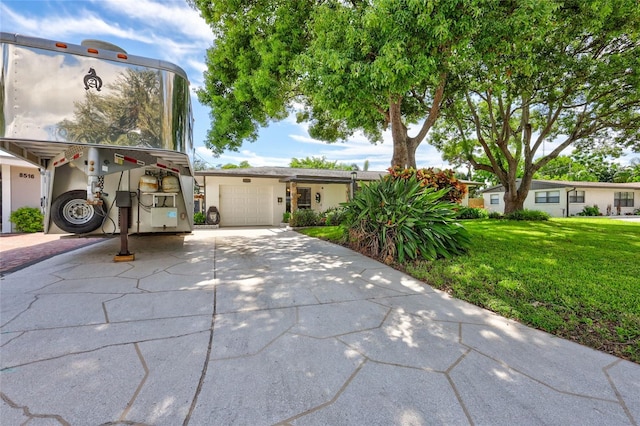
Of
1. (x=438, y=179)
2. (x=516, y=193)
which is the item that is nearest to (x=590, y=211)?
(x=516, y=193)

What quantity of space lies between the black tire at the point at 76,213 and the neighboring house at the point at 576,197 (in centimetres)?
2812

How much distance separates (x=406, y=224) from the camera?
5.32 meters

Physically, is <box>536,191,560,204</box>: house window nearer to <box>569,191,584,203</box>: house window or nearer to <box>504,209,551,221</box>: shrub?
<box>569,191,584,203</box>: house window

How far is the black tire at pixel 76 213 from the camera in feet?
15.5

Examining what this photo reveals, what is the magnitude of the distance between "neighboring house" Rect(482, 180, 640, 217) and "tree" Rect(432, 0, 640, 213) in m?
7.86

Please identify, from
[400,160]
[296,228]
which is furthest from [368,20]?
[296,228]

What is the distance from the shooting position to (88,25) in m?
5.23

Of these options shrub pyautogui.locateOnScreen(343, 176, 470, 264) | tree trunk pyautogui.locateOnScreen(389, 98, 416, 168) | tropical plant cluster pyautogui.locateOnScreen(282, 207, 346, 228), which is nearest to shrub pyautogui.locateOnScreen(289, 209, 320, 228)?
tropical plant cluster pyautogui.locateOnScreen(282, 207, 346, 228)

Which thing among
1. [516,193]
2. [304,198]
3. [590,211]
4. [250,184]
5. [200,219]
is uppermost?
[250,184]

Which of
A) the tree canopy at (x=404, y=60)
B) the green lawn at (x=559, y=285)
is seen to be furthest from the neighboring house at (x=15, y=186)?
the green lawn at (x=559, y=285)

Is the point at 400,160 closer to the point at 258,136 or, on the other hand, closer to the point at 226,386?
the point at 258,136

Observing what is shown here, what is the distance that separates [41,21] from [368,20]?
5500 mm

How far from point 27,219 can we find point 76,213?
7.84m

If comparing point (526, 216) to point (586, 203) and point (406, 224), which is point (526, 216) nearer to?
point (406, 224)
